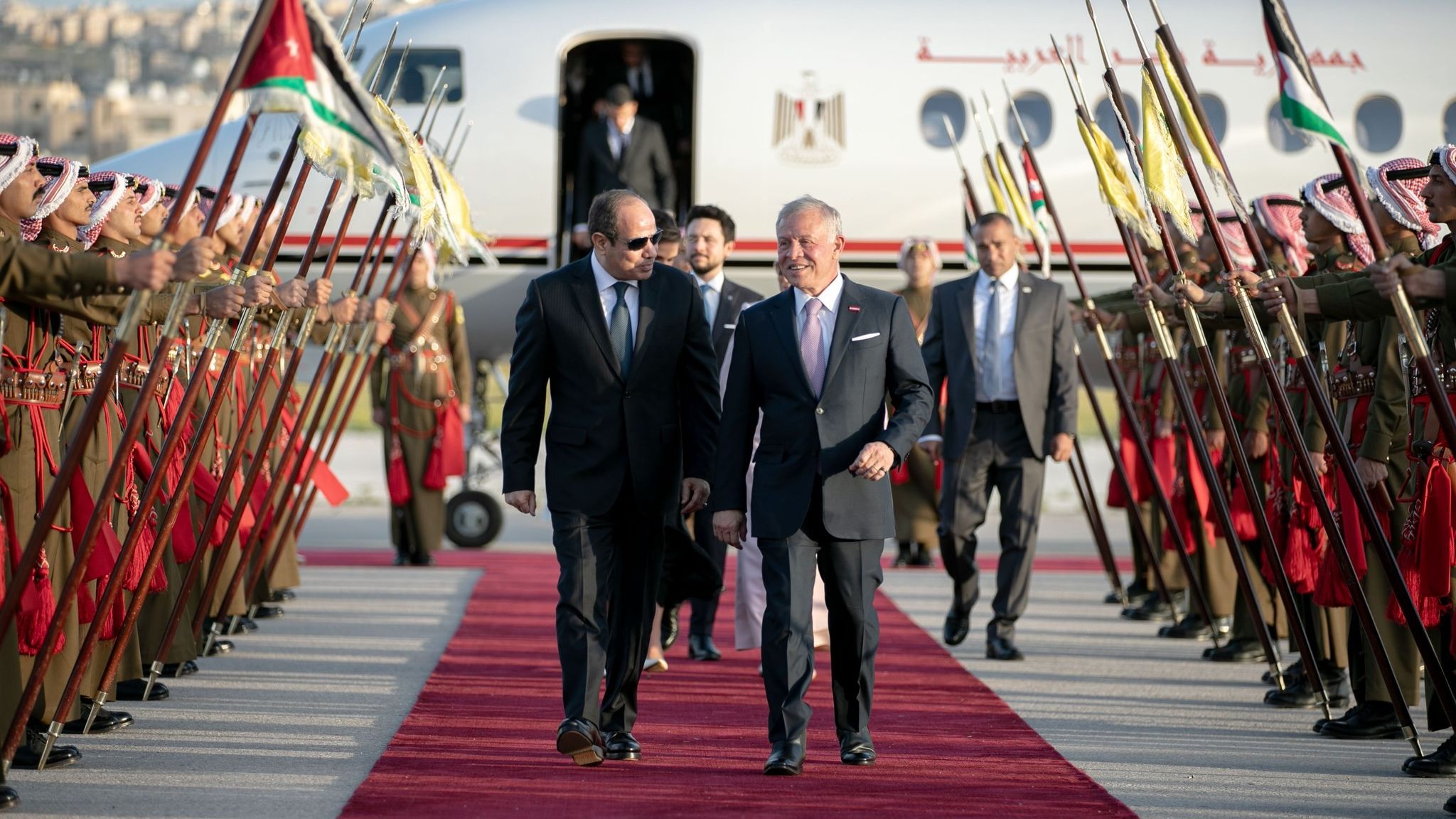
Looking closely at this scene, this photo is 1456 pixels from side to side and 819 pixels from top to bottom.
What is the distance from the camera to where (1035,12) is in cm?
1285

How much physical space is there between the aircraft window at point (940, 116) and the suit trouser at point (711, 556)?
588 centimetres

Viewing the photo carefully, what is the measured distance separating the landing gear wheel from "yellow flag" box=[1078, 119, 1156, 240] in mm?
5905

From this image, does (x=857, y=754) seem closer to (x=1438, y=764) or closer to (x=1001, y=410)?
(x=1438, y=764)

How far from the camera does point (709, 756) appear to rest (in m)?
5.65

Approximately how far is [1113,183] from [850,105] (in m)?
6.11

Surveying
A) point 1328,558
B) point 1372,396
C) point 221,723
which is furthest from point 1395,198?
point 221,723

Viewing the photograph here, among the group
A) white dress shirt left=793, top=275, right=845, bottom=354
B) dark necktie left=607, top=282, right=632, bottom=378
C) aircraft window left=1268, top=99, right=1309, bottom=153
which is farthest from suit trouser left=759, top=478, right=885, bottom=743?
aircraft window left=1268, top=99, right=1309, bottom=153

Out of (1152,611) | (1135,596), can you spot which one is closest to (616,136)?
(1135,596)

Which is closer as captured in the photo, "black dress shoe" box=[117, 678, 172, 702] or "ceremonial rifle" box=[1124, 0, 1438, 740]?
"ceremonial rifle" box=[1124, 0, 1438, 740]

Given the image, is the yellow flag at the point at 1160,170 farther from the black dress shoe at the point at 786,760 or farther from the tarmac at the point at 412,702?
the black dress shoe at the point at 786,760

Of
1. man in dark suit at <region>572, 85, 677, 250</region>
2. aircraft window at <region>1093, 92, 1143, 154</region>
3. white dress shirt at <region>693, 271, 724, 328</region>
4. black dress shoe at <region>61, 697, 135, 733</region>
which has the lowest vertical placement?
black dress shoe at <region>61, 697, 135, 733</region>

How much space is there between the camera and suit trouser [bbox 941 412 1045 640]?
7777 millimetres

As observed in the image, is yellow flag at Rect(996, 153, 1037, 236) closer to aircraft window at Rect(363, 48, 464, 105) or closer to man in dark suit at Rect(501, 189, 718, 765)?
man in dark suit at Rect(501, 189, 718, 765)

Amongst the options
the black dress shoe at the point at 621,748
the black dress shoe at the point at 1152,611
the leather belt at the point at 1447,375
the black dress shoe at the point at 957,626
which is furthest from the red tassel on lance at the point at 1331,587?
the black dress shoe at the point at 1152,611
